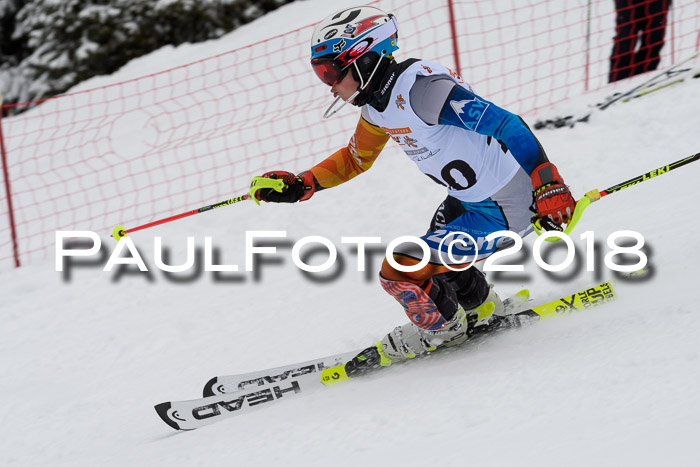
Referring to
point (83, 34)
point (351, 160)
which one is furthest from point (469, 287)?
point (83, 34)

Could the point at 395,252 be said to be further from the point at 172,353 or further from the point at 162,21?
the point at 162,21

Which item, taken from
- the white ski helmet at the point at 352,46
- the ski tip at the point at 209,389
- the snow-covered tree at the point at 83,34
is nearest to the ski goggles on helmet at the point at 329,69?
the white ski helmet at the point at 352,46

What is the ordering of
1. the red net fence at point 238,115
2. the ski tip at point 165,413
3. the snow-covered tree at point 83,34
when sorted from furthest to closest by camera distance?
the snow-covered tree at point 83,34 < the red net fence at point 238,115 < the ski tip at point 165,413

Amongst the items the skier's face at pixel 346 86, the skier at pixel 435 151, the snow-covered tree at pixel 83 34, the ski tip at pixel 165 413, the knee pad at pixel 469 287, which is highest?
the snow-covered tree at pixel 83 34

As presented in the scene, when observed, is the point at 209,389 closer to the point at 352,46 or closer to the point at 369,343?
the point at 369,343

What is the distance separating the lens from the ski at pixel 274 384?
139 inches

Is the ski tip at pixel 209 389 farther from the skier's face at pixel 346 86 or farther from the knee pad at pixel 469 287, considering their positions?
the skier's face at pixel 346 86

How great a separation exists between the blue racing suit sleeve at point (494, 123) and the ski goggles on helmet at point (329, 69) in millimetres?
511

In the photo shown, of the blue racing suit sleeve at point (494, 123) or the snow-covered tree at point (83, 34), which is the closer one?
the blue racing suit sleeve at point (494, 123)

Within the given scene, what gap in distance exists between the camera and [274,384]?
368 centimetres

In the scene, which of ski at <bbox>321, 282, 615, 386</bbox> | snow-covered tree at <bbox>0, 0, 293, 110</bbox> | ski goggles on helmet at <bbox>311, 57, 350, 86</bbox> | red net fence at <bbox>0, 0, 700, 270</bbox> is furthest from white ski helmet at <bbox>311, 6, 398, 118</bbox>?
snow-covered tree at <bbox>0, 0, 293, 110</bbox>

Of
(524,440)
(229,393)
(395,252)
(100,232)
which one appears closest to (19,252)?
(100,232)

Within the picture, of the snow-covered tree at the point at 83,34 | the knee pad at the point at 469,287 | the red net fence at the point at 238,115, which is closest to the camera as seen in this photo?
the knee pad at the point at 469,287

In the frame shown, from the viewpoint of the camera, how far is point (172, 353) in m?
4.63
